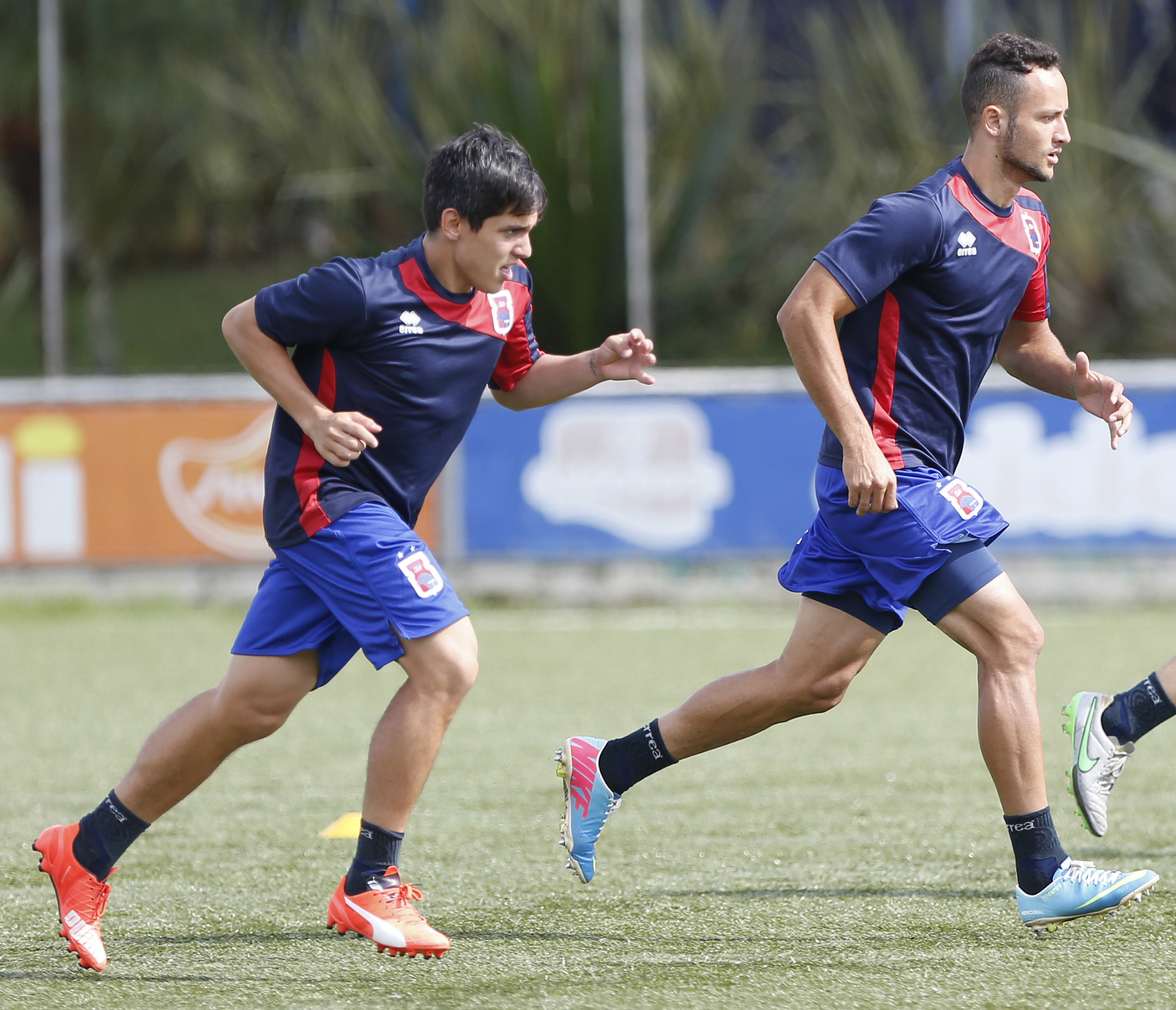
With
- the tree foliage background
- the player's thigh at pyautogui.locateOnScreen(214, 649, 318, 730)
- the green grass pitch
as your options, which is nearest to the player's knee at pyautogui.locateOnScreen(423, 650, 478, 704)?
the player's thigh at pyautogui.locateOnScreen(214, 649, 318, 730)

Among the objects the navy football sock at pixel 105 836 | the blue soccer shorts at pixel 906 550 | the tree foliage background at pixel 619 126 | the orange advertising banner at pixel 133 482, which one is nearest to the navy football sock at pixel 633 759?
the blue soccer shorts at pixel 906 550

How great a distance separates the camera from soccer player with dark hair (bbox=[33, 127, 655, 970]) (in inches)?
144

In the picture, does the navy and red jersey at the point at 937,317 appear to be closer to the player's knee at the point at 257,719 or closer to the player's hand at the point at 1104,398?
the player's hand at the point at 1104,398

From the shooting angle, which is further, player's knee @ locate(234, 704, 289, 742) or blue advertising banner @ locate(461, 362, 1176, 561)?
blue advertising banner @ locate(461, 362, 1176, 561)

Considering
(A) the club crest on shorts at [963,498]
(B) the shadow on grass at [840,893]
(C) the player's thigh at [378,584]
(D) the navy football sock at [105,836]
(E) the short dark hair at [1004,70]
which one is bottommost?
(B) the shadow on grass at [840,893]

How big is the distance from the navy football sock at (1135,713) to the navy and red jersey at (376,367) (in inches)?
72.2

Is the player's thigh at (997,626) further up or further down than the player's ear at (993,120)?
further down

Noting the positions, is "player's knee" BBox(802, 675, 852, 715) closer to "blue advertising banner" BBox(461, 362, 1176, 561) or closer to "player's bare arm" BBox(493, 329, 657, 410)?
"player's bare arm" BBox(493, 329, 657, 410)

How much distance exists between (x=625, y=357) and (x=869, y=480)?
692 mm

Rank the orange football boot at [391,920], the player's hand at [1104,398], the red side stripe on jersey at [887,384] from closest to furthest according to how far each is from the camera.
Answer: the orange football boot at [391,920], the red side stripe on jersey at [887,384], the player's hand at [1104,398]

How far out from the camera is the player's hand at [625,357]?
13.3ft

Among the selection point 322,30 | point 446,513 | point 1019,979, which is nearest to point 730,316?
point 322,30

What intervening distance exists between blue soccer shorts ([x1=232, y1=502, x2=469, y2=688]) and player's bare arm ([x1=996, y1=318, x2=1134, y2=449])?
163 cm

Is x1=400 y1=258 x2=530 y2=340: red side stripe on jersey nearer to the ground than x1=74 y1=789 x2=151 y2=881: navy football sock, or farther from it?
farther from it
